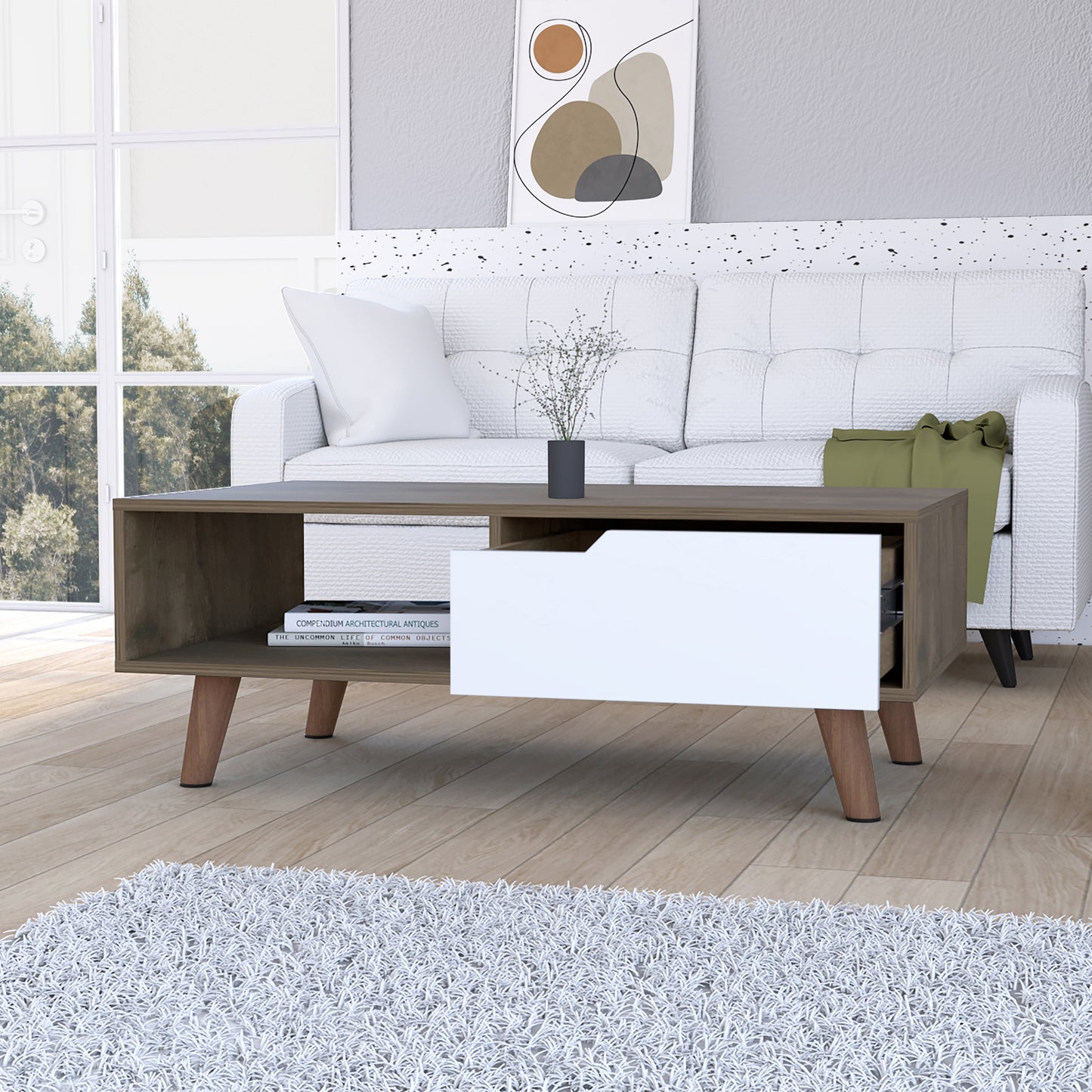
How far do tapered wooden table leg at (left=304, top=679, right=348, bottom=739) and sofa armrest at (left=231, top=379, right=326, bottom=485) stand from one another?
3.08 ft

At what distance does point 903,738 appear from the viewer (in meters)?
2.38

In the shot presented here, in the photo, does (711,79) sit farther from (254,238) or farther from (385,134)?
(254,238)

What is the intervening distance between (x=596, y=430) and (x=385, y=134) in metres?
1.27

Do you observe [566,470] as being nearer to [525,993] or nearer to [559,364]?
[525,993]

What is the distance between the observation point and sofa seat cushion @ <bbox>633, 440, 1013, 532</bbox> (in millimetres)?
3139

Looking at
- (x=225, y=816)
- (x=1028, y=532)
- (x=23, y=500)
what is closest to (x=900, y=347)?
(x=1028, y=532)

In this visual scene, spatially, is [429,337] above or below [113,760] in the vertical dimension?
above

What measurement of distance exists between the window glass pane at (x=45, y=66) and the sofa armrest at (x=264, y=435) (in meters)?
→ 1.74

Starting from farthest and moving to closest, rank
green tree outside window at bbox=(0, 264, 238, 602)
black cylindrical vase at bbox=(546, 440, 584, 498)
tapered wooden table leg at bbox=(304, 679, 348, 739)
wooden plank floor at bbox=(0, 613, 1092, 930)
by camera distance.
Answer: green tree outside window at bbox=(0, 264, 238, 602), tapered wooden table leg at bbox=(304, 679, 348, 739), black cylindrical vase at bbox=(546, 440, 584, 498), wooden plank floor at bbox=(0, 613, 1092, 930)

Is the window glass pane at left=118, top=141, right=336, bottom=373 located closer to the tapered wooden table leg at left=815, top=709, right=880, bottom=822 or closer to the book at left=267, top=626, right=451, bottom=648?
the book at left=267, top=626, right=451, bottom=648

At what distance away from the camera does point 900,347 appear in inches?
143

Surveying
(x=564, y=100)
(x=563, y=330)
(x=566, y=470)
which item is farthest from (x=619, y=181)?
(x=566, y=470)

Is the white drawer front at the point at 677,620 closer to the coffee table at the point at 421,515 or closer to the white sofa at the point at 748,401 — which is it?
the coffee table at the point at 421,515

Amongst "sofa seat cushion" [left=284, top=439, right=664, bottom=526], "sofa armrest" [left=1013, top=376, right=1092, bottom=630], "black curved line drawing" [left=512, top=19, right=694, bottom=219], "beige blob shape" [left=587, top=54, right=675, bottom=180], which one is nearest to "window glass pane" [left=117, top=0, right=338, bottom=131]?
"black curved line drawing" [left=512, top=19, right=694, bottom=219]
